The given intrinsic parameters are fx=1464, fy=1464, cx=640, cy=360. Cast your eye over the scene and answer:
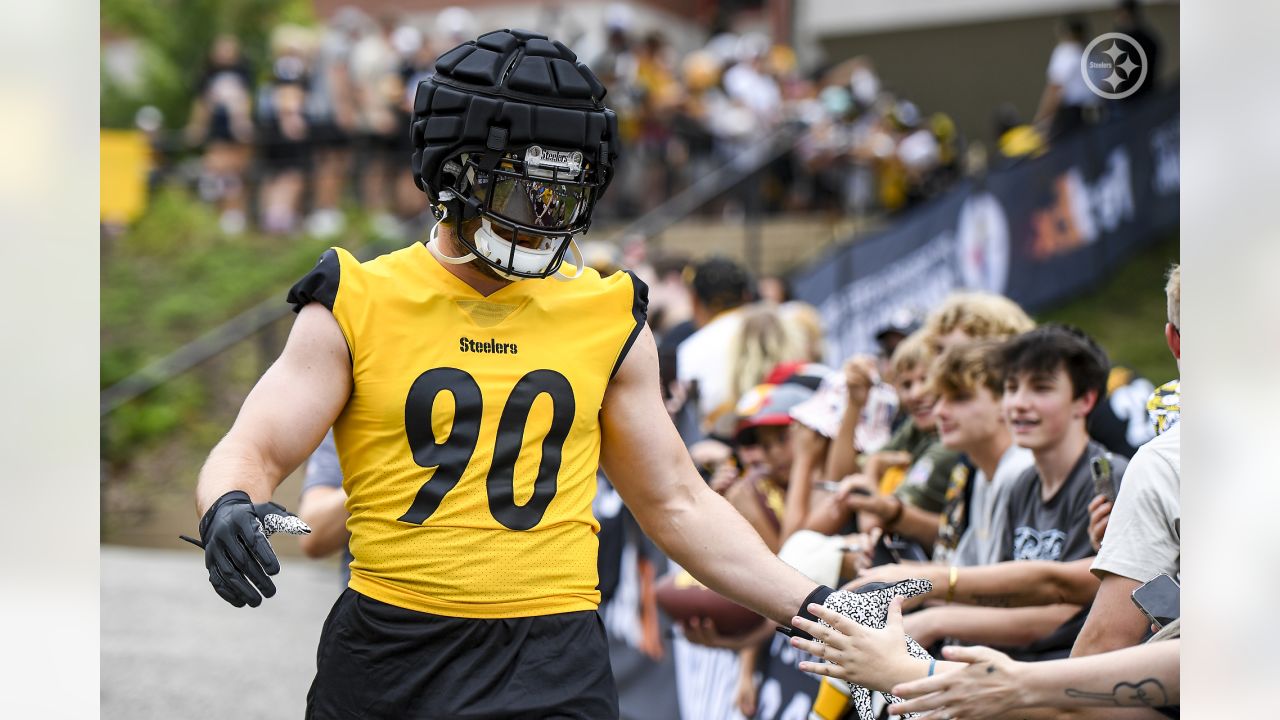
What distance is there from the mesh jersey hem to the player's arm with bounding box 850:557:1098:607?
124 centimetres

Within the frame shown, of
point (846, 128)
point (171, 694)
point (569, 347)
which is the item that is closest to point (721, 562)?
point (569, 347)

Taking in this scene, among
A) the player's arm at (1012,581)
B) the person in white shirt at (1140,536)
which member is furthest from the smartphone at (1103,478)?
the person in white shirt at (1140,536)

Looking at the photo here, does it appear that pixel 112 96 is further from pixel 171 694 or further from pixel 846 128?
pixel 171 694

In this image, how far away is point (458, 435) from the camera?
3.04 m

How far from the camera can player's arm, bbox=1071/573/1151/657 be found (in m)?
3.38

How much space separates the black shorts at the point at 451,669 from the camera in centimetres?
299

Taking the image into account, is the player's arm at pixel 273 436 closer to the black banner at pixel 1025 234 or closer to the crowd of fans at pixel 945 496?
the crowd of fans at pixel 945 496

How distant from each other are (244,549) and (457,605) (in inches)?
22.6

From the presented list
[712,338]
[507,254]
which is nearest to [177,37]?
[712,338]
